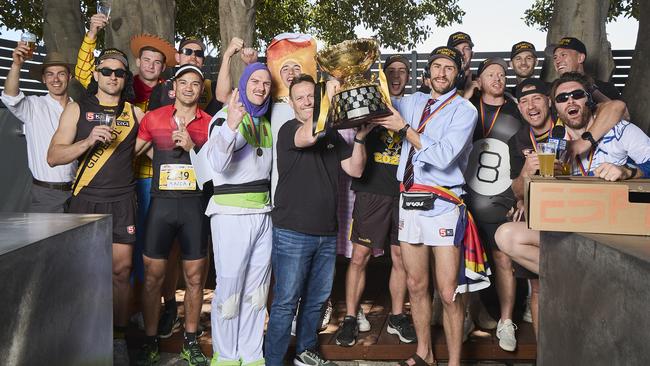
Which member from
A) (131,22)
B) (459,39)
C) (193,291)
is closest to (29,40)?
(131,22)

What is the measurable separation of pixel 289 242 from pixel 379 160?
1.17 m

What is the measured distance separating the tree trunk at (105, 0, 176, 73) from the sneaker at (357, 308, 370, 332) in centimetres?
339

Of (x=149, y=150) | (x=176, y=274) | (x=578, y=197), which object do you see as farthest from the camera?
(x=176, y=274)

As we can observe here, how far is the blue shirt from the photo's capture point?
4188mm

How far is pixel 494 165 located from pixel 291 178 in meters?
1.67

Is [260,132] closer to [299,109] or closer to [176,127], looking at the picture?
[299,109]

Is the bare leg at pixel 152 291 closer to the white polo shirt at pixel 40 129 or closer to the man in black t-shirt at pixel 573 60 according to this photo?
the white polo shirt at pixel 40 129

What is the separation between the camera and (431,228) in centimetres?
432

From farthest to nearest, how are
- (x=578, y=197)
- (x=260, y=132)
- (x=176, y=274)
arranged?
(x=176, y=274) < (x=260, y=132) < (x=578, y=197)

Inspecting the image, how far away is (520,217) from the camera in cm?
453

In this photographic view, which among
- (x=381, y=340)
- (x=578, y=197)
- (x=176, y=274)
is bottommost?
(x=381, y=340)

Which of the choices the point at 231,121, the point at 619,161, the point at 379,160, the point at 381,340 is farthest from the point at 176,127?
the point at 619,161

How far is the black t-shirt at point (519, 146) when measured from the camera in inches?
191

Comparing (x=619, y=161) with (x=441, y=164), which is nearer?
(x=619, y=161)
